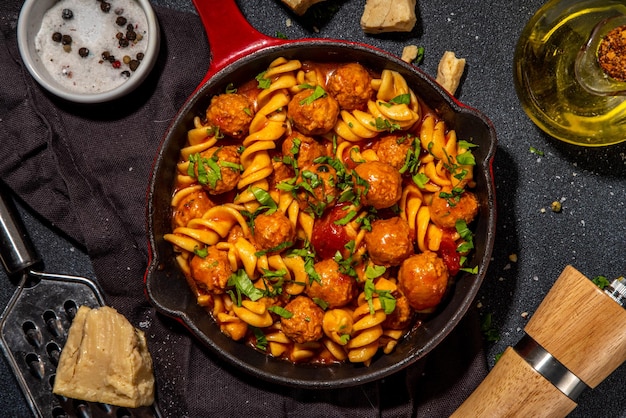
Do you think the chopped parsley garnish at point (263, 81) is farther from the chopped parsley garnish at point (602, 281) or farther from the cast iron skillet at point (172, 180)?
the chopped parsley garnish at point (602, 281)

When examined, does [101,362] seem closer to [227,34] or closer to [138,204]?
[138,204]

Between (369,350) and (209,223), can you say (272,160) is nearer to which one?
(209,223)

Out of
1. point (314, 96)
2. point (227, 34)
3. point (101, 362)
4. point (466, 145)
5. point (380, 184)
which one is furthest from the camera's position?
point (101, 362)

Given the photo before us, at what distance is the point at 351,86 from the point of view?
3998 mm

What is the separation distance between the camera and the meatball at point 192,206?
4.17m

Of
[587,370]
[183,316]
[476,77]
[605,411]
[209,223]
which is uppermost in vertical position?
[476,77]

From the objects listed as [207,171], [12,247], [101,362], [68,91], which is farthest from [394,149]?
[12,247]

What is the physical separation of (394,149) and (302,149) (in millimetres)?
521

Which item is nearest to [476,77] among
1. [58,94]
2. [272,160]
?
[272,160]

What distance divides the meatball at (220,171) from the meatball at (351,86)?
2.26 feet

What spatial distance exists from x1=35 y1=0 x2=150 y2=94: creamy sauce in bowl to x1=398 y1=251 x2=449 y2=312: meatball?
2.18m

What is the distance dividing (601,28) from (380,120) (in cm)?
151

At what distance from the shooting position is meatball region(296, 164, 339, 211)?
12.8ft

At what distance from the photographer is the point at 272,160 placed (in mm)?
4152
